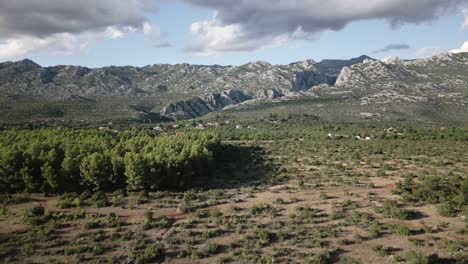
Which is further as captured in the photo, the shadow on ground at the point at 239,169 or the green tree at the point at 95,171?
the shadow on ground at the point at 239,169

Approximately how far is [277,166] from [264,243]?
43.1 meters

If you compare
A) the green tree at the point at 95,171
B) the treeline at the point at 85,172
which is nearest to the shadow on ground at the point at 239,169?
the treeline at the point at 85,172

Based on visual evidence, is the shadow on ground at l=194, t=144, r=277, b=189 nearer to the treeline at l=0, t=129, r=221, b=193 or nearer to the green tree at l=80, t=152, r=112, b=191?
the treeline at l=0, t=129, r=221, b=193

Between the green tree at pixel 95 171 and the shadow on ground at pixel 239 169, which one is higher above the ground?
the green tree at pixel 95 171

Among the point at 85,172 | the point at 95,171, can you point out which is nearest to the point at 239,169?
the point at 95,171

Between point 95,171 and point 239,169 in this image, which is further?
point 239,169

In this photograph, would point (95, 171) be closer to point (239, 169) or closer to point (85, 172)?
point (85, 172)

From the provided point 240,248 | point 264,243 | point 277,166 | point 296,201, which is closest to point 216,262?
point 240,248

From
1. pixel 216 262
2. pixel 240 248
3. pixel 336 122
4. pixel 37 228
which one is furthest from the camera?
pixel 336 122

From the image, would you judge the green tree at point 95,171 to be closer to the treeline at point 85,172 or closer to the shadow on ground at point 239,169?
the treeline at point 85,172

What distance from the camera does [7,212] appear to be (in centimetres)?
4522

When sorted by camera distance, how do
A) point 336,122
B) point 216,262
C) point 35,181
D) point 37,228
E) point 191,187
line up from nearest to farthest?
1. point 216,262
2. point 37,228
3. point 35,181
4. point 191,187
5. point 336,122

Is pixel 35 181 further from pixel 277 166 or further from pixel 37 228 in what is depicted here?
pixel 277 166

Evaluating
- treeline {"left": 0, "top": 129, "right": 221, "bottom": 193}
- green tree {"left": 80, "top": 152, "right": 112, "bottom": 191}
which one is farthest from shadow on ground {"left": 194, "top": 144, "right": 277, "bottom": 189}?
green tree {"left": 80, "top": 152, "right": 112, "bottom": 191}
